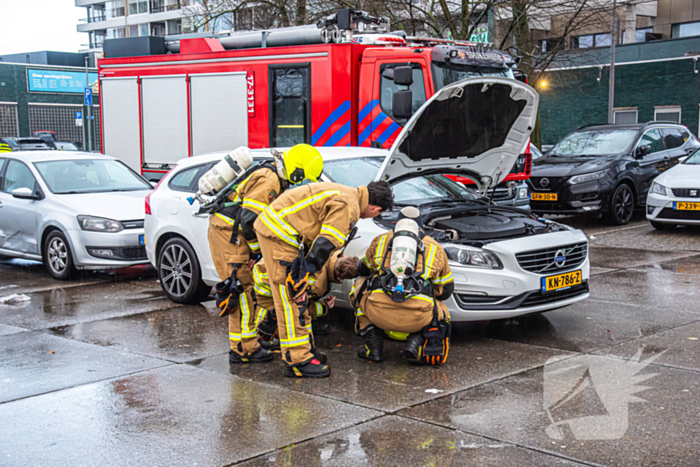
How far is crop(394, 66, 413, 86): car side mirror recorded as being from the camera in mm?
10312

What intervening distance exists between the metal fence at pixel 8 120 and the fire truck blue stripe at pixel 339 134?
3936cm

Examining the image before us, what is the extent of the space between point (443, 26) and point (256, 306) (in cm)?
1613

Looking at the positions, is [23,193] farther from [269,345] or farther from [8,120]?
[8,120]

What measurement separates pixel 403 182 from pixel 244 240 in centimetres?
206

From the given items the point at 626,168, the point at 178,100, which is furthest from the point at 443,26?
the point at 178,100

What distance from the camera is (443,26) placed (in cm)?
2062

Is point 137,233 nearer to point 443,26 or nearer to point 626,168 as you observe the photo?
point 626,168

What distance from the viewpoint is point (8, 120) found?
45.2 m

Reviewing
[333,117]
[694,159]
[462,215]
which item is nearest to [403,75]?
[333,117]

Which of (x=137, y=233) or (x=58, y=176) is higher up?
(x=58, y=176)

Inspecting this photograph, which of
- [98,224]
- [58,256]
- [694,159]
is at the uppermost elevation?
[694,159]

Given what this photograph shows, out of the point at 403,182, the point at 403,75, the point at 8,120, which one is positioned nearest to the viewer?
the point at 403,182

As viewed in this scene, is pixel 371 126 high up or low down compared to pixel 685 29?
down

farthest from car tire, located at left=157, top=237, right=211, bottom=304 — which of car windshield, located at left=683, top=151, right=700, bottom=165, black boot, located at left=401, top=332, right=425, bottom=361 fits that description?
car windshield, located at left=683, top=151, right=700, bottom=165
